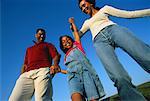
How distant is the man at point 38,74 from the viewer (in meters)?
5.32

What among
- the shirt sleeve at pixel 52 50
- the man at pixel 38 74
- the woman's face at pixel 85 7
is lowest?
the man at pixel 38 74

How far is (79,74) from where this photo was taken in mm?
4844

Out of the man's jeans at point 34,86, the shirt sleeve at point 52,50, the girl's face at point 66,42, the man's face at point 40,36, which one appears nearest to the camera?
the man's jeans at point 34,86

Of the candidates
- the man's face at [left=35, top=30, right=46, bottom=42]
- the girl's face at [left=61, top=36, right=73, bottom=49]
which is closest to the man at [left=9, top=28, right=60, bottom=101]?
the man's face at [left=35, top=30, right=46, bottom=42]

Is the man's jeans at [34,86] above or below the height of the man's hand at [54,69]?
below

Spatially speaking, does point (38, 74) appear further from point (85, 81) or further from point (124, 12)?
point (124, 12)

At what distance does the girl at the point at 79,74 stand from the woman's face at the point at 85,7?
1.58ft

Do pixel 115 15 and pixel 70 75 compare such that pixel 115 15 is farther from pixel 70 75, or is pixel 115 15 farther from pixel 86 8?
pixel 70 75

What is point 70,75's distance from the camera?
4910 mm

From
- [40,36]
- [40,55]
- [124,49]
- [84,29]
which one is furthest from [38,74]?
[124,49]

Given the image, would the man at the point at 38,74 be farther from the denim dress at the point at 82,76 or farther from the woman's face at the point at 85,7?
the woman's face at the point at 85,7

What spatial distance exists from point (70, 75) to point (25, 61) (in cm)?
168

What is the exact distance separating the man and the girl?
1.56ft

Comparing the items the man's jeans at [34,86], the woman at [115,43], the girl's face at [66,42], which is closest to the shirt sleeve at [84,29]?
the woman at [115,43]
